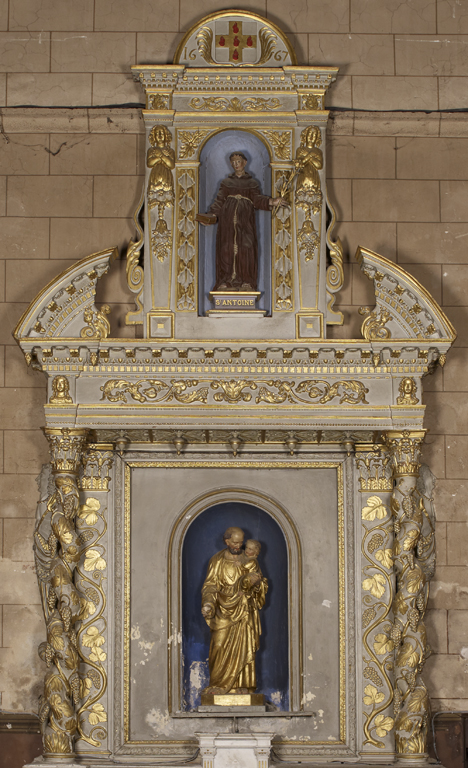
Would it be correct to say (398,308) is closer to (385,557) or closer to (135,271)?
(385,557)

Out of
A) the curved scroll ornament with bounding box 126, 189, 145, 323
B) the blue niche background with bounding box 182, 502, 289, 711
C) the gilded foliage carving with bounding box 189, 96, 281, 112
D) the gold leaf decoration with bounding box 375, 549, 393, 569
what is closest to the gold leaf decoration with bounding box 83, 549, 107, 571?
the blue niche background with bounding box 182, 502, 289, 711

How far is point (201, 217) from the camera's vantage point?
1087cm

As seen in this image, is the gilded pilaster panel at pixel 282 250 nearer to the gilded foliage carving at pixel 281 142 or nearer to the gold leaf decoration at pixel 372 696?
the gilded foliage carving at pixel 281 142

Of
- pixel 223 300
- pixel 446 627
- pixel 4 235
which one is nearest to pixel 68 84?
pixel 4 235

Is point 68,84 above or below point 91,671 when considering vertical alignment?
above

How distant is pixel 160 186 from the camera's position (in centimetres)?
1088

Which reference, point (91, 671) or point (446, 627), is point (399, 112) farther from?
point (91, 671)

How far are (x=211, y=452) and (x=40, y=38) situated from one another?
176 inches


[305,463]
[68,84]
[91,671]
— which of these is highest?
[68,84]

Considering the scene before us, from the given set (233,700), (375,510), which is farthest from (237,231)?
(233,700)

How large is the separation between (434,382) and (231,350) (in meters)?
2.16

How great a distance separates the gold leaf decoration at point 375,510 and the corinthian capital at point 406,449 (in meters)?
0.47

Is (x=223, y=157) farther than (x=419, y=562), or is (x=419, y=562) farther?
(x=223, y=157)

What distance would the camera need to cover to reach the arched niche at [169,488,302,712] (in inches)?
416
